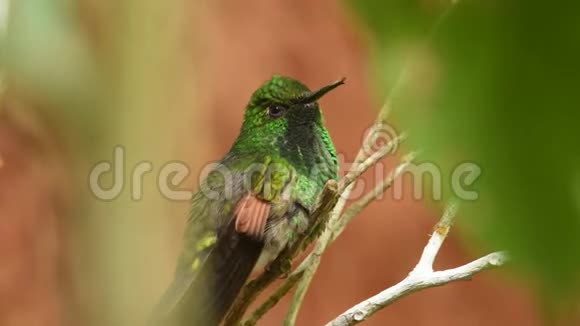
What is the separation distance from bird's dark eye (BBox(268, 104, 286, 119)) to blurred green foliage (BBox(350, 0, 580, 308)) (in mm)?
1432

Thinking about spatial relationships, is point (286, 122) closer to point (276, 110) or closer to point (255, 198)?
point (276, 110)

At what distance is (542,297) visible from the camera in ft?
0.57

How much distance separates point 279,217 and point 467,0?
126cm

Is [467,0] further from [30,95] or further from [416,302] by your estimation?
[416,302]

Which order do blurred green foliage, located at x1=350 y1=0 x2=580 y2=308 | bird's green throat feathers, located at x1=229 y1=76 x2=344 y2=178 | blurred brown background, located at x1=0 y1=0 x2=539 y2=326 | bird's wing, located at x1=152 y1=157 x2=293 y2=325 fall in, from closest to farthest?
blurred green foliage, located at x1=350 y1=0 x2=580 y2=308 < bird's wing, located at x1=152 y1=157 x2=293 y2=325 < bird's green throat feathers, located at x1=229 y1=76 x2=344 y2=178 < blurred brown background, located at x1=0 y1=0 x2=539 y2=326

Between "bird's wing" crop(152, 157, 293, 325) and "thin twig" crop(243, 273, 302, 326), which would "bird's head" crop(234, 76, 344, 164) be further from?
"thin twig" crop(243, 273, 302, 326)

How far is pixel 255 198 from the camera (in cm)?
140

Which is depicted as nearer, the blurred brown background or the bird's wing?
the bird's wing

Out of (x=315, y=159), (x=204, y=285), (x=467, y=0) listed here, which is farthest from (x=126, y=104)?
(x=315, y=159)

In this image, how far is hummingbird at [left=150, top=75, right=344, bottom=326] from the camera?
126 centimetres

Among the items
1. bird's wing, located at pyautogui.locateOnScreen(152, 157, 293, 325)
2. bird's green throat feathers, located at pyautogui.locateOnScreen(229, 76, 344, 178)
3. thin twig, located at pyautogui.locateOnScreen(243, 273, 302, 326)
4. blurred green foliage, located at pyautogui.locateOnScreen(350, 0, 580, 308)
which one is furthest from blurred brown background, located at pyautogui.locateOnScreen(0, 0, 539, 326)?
blurred green foliage, located at pyautogui.locateOnScreen(350, 0, 580, 308)

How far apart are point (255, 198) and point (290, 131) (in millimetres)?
250

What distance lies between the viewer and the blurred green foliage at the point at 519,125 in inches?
6.7

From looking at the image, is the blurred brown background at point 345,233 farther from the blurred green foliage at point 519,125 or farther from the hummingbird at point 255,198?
the blurred green foliage at point 519,125
